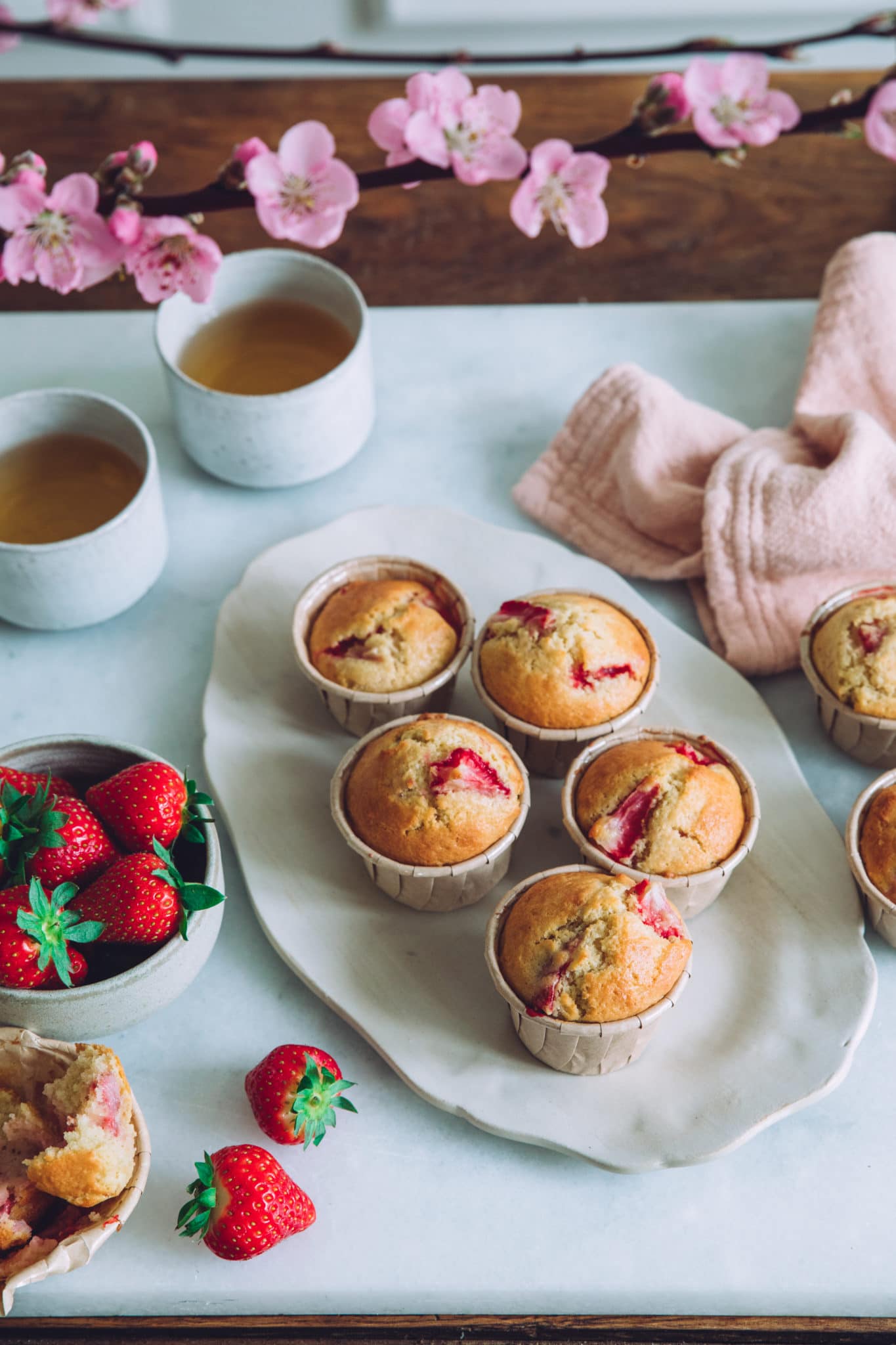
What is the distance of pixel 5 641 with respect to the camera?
1.49 metres

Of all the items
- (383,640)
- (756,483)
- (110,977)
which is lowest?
(110,977)

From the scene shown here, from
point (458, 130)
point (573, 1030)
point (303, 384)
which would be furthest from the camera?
point (303, 384)

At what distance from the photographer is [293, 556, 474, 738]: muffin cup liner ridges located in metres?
1.32

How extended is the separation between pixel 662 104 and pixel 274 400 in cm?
68

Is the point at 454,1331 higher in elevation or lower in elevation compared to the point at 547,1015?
lower

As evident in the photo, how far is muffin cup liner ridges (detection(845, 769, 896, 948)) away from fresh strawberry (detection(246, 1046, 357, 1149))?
0.53 metres

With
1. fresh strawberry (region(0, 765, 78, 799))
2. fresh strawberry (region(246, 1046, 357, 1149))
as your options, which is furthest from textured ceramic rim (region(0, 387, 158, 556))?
fresh strawberry (region(246, 1046, 357, 1149))

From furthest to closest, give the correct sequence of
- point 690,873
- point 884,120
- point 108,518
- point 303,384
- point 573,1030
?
point 303,384 < point 108,518 < point 690,873 < point 573,1030 < point 884,120

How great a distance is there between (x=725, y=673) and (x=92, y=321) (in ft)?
3.46

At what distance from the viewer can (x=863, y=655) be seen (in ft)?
4.35

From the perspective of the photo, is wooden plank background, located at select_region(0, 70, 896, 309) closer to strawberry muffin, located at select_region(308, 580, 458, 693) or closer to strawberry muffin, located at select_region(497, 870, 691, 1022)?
strawberry muffin, located at select_region(308, 580, 458, 693)

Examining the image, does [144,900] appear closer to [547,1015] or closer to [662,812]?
[547,1015]

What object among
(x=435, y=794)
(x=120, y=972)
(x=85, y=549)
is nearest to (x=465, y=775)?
(x=435, y=794)

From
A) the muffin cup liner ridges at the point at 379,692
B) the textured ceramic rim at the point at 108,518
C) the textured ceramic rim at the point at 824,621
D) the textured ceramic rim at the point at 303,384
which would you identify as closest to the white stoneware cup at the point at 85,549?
the textured ceramic rim at the point at 108,518
